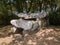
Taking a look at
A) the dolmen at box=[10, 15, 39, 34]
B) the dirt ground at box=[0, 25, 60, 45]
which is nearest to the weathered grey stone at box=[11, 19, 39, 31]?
the dolmen at box=[10, 15, 39, 34]

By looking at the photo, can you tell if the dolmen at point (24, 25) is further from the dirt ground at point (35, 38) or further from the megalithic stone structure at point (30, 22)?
the dirt ground at point (35, 38)

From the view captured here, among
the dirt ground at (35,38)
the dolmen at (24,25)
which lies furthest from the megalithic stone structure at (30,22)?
the dirt ground at (35,38)

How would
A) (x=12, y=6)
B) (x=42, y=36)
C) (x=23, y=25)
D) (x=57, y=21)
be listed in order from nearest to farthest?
(x=42, y=36) < (x=23, y=25) < (x=57, y=21) < (x=12, y=6)

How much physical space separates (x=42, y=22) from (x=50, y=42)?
158 cm

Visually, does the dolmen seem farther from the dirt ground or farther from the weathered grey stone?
the dirt ground

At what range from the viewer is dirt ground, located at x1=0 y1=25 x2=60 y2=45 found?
5.77m

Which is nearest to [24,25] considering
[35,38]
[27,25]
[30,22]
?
[27,25]

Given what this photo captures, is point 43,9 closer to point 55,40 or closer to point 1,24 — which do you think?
point 1,24

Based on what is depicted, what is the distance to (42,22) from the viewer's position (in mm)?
7145

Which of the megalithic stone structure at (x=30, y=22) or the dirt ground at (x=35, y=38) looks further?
the megalithic stone structure at (x=30, y=22)

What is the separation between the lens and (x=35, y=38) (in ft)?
20.1

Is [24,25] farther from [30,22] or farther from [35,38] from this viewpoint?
[35,38]

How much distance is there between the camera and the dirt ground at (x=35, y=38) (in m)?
5.77

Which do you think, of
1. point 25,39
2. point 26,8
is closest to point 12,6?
point 26,8
